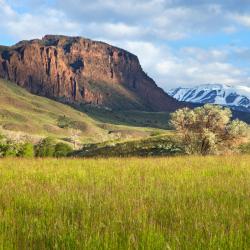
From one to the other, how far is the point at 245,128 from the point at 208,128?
7.83 ft

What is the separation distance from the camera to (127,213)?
6.06 meters

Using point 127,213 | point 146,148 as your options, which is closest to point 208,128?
point 146,148

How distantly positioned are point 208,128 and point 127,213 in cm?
2494

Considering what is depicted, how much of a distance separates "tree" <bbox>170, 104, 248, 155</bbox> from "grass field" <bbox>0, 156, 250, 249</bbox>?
62.9 ft

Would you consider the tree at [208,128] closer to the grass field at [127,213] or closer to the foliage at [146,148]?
the foliage at [146,148]

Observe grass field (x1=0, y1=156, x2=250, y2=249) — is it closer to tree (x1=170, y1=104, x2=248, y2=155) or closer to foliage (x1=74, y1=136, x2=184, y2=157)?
tree (x1=170, y1=104, x2=248, y2=155)

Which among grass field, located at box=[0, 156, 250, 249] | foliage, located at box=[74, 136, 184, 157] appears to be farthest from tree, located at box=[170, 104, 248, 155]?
grass field, located at box=[0, 156, 250, 249]

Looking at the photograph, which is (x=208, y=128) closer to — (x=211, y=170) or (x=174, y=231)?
(x=211, y=170)

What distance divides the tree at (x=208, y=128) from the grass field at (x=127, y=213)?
1916cm

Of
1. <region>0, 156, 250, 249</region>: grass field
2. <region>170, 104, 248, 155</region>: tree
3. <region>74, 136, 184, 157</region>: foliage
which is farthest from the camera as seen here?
<region>74, 136, 184, 157</region>: foliage

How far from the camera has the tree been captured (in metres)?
29.7

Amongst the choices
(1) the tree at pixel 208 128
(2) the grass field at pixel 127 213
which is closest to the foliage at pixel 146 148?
(1) the tree at pixel 208 128

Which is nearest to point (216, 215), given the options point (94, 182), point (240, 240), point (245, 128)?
point (240, 240)

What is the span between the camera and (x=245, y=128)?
29750mm
